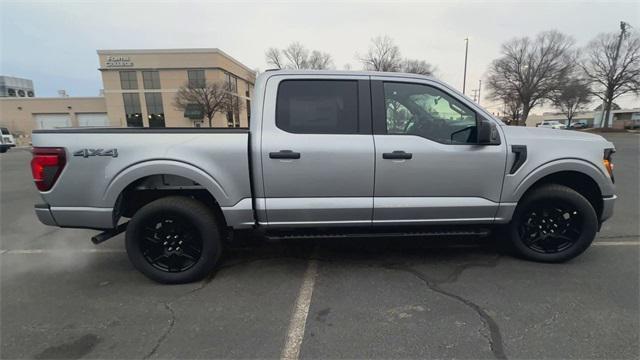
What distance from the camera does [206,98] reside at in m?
44.8

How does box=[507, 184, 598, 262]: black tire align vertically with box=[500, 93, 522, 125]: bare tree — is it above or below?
below

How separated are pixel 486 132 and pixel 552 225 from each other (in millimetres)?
1478

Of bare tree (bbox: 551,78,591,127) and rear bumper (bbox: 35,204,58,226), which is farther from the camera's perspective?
bare tree (bbox: 551,78,591,127)

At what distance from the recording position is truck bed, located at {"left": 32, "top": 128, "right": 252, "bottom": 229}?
295cm

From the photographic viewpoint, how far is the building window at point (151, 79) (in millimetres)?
50416

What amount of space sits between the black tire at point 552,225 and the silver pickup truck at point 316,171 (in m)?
0.02

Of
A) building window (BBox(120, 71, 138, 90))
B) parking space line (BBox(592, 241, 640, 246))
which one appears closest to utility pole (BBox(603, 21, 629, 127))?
parking space line (BBox(592, 241, 640, 246))

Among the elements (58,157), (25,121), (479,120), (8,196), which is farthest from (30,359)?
(25,121)

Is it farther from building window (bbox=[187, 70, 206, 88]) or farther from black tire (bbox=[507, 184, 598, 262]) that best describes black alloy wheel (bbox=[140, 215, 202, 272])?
building window (bbox=[187, 70, 206, 88])

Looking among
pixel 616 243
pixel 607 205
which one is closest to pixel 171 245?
pixel 607 205

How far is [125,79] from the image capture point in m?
50.6

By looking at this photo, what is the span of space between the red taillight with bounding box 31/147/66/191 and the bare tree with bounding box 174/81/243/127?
1755 inches

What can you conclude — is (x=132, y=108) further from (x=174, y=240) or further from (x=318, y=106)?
(x=318, y=106)

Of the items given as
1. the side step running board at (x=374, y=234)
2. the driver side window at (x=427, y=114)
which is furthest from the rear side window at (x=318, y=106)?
the side step running board at (x=374, y=234)
